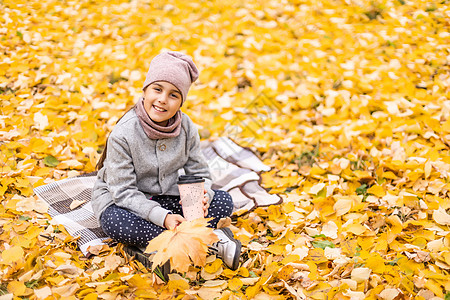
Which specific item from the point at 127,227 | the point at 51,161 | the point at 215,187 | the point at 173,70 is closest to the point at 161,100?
the point at 173,70

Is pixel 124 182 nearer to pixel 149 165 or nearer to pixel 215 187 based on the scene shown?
pixel 149 165

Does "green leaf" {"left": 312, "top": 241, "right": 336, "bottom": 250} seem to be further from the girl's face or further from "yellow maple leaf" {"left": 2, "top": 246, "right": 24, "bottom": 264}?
"yellow maple leaf" {"left": 2, "top": 246, "right": 24, "bottom": 264}

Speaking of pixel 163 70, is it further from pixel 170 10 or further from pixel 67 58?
pixel 170 10

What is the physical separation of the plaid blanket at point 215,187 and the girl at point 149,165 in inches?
6.6

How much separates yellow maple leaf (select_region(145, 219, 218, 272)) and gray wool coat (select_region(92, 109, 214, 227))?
211mm

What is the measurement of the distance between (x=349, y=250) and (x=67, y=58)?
3160 mm

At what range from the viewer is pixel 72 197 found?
2.44m

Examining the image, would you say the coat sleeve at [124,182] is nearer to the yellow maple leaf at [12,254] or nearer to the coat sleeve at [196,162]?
the coat sleeve at [196,162]

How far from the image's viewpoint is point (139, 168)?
208cm

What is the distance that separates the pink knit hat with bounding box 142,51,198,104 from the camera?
1.96 metres

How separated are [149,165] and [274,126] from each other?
1508 millimetres

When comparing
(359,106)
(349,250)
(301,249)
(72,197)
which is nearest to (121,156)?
(72,197)

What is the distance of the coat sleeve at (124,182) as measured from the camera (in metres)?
1.99

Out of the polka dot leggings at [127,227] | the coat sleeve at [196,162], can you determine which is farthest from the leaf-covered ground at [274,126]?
the coat sleeve at [196,162]
